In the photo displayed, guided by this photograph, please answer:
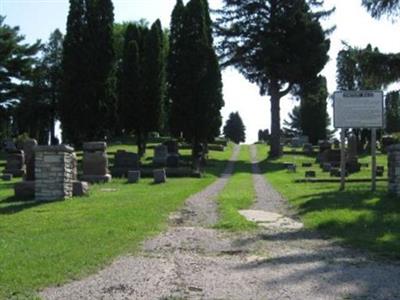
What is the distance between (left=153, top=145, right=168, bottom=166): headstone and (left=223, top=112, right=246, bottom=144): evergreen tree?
227 feet

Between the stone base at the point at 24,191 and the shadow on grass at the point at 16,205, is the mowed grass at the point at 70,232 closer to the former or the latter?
the shadow on grass at the point at 16,205

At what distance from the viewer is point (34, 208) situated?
16.1m

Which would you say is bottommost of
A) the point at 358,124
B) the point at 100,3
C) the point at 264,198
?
the point at 264,198

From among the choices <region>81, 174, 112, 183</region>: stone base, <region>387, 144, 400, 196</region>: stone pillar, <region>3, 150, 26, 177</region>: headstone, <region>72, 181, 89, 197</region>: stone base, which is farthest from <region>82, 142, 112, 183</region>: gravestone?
<region>387, 144, 400, 196</region>: stone pillar

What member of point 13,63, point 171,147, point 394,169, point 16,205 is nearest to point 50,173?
point 16,205

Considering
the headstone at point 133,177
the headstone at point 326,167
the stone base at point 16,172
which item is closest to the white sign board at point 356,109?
the headstone at point 133,177

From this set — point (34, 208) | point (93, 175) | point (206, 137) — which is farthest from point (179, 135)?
point (34, 208)

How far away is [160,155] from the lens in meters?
37.8

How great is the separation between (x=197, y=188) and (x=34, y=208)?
25.0 feet

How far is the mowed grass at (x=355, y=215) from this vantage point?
10766mm

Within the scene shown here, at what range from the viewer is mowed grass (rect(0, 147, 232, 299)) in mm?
7902

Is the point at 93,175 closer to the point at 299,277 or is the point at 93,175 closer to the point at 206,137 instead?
the point at 206,137

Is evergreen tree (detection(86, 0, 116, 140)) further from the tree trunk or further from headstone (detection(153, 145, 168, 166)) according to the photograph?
the tree trunk

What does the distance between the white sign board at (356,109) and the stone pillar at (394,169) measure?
7.84 feet
